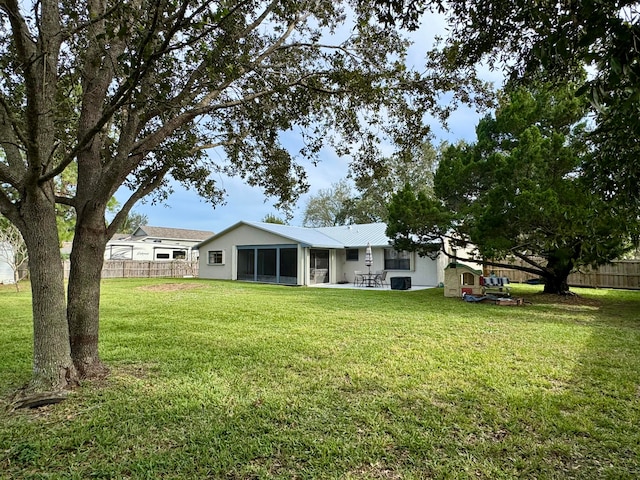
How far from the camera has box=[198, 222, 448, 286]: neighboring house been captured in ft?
59.9

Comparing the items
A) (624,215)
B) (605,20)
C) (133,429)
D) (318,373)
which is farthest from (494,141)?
(133,429)

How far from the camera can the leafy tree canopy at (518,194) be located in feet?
30.9

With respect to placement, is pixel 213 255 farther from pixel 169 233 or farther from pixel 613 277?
pixel 613 277

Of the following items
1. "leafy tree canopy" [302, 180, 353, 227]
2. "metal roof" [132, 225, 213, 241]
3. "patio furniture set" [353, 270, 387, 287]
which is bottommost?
"patio furniture set" [353, 270, 387, 287]

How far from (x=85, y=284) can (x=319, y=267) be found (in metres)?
15.7

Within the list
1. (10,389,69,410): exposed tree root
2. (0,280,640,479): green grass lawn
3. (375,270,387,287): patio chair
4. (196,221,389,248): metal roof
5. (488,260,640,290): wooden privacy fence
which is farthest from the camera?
(196,221,389,248): metal roof

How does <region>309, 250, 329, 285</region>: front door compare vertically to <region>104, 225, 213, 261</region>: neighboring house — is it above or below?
below

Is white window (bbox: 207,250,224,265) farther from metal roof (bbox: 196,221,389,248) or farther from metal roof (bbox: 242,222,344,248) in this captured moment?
metal roof (bbox: 242,222,344,248)

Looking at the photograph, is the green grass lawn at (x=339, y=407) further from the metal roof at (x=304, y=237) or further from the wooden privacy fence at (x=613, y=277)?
the wooden privacy fence at (x=613, y=277)

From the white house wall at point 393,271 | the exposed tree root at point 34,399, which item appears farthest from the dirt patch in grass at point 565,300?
the exposed tree root at point 34,399

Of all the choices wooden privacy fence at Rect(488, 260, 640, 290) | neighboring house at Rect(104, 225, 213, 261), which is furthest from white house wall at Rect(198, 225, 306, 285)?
wooden privacy fence at Rect(488, 260, 640, 290)

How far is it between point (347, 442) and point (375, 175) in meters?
4.26

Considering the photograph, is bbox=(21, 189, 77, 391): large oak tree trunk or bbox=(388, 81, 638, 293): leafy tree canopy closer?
bbox=(21, 189, 77, 391): large oak tree trunk

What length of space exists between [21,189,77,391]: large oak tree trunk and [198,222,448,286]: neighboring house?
14.3 metres
